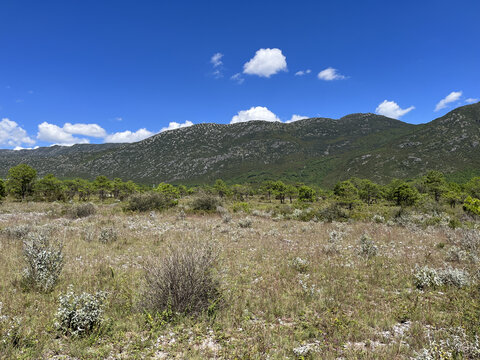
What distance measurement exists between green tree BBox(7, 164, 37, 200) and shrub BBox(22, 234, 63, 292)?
190 ft

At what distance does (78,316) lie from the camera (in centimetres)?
408

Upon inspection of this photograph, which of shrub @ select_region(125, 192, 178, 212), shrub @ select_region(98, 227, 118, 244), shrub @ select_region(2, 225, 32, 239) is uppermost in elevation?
shrub @ select_region(125, 192, 178, 212)

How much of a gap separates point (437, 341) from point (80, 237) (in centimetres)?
1409

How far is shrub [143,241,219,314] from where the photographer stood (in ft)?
15.8

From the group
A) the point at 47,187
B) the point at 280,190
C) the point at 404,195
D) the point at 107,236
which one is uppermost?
the point at 47,187

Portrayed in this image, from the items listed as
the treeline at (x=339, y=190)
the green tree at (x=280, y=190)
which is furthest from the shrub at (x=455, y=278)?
the green tree at (x=280, y=190)

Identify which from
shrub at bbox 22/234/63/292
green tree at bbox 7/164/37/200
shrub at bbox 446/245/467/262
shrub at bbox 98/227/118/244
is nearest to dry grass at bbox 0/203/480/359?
shrub at bbox 446/245/467/262

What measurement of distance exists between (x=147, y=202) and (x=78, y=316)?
22.8 metres

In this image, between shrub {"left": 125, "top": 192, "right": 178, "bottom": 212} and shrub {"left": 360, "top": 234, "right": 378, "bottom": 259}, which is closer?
shrub {"left": 360, "top": 234, "right": 378, "bottom": 259}

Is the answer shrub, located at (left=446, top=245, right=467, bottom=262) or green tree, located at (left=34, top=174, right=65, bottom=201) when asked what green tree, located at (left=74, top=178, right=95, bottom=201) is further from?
shrub, located at (left=446, top=245, right=467, bottom=262)

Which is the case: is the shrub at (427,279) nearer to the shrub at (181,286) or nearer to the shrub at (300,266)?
the shrub at (300,266)

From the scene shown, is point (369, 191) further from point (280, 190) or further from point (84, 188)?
point (84, 188)

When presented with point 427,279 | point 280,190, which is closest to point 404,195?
point 280,190

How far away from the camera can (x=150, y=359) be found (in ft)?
11.3
